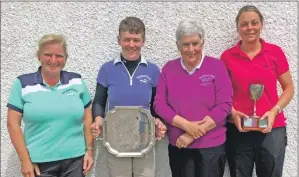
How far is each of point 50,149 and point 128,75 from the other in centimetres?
72

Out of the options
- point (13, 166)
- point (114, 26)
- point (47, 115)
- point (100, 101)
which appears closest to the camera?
point (47, 115)

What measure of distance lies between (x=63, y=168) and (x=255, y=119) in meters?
1.33

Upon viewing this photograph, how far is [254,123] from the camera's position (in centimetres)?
249

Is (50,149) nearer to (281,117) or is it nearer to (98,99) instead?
(98,99)

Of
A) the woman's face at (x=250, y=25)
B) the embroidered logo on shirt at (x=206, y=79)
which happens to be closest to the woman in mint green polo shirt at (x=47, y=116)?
the embroidered logo on shirt at (x=206, y=79)

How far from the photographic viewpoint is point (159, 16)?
118 inches

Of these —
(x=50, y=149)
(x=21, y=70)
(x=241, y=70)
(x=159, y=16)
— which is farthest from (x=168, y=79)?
(x=21, y=70)

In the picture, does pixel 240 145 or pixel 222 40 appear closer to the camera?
pixel 240 145

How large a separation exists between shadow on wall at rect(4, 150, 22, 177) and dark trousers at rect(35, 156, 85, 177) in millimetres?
898

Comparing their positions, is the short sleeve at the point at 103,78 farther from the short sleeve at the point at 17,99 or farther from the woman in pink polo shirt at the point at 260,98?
the woman in pink polo shirt at the point at 260,98

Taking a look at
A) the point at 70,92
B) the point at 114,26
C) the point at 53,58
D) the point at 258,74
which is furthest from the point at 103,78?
the point at 258,74

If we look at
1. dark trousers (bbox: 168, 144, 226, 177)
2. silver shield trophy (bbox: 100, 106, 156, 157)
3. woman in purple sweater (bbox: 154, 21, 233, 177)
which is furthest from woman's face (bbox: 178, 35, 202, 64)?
dark trousers (bbox: 168, 144, 226, 177)

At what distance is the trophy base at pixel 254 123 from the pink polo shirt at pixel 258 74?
125mm

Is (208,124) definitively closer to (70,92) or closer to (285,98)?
(285,98)
